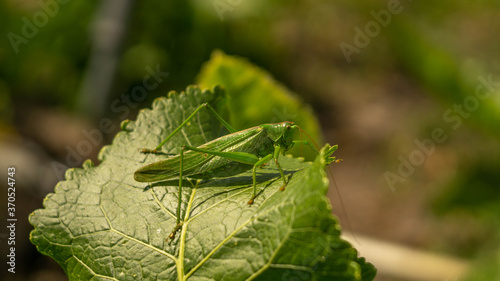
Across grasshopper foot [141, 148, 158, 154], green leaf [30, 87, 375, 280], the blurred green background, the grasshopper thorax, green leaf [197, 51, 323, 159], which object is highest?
the blurred green background

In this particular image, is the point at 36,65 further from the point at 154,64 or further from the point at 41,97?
the point at 154,64

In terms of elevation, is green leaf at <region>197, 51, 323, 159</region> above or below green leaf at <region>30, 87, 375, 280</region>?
above

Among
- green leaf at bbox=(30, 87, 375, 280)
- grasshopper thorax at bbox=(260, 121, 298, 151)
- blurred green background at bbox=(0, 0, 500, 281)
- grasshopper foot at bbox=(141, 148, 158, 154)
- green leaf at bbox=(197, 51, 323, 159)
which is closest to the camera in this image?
green leaf at bbox=(30, 87, 375, 280)

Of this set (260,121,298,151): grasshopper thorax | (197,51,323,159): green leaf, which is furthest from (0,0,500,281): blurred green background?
(260,121,298,151): grasshopper thorax

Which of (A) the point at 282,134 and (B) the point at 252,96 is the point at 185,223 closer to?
(A) the point at 282,134

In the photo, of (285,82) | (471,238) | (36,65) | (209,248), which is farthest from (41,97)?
(471,238)

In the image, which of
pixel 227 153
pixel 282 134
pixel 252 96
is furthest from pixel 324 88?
pixel 227 153

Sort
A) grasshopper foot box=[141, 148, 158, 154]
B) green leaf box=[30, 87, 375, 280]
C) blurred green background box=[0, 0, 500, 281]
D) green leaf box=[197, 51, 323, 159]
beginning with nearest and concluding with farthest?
green leaf box=[30, 87, 375, 280], grasshopper foot box=[141, 148, 158, 154], green leaf box=[197, 51, 323, 159], blurred green background box=[0, 0, 500, 281]

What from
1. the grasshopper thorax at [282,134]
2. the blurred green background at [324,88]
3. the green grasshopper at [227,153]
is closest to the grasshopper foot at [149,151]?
the green grasshopper at [227,153]

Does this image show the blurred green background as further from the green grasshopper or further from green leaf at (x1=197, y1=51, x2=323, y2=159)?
the green grasshopper
